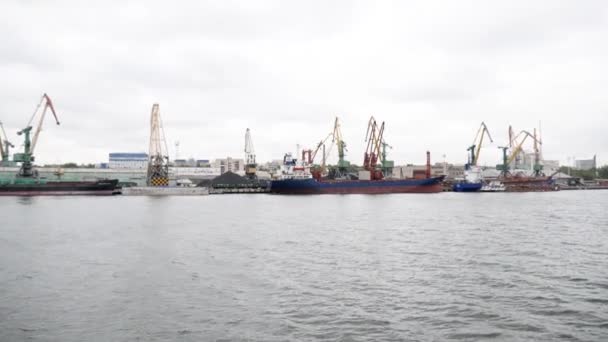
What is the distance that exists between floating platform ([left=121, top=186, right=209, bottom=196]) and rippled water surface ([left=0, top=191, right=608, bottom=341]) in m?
73.6

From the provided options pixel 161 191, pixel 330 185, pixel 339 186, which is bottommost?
pixel 161 191

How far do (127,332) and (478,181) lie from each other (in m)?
118

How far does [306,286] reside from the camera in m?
15.5

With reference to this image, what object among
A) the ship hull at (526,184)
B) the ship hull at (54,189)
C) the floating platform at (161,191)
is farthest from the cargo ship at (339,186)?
the ship hull at (526,184)

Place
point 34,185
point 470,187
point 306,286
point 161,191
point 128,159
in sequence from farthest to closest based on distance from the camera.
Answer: point 128,159 < point 470,187 < point 161,191 < point 34,185 < point 306,286

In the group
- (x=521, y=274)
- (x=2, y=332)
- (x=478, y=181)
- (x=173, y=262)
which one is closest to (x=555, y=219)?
(x=521, y=274)

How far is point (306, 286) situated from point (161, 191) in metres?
91.9

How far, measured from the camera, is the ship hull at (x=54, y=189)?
3474 inches

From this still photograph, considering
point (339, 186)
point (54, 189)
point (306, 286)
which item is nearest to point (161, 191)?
point (54, 189)

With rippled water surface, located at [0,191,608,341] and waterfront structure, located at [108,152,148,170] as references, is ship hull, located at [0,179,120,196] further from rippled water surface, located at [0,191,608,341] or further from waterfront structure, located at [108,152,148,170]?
waterfront structure, located at [108,152,148,170]

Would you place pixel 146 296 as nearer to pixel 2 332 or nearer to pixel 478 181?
pixel 2 332

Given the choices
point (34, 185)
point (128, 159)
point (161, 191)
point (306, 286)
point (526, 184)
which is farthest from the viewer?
point (128, 159)

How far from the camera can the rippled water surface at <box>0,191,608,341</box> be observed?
1143 centimetres

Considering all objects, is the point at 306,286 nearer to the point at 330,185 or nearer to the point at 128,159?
the point at 330,185
